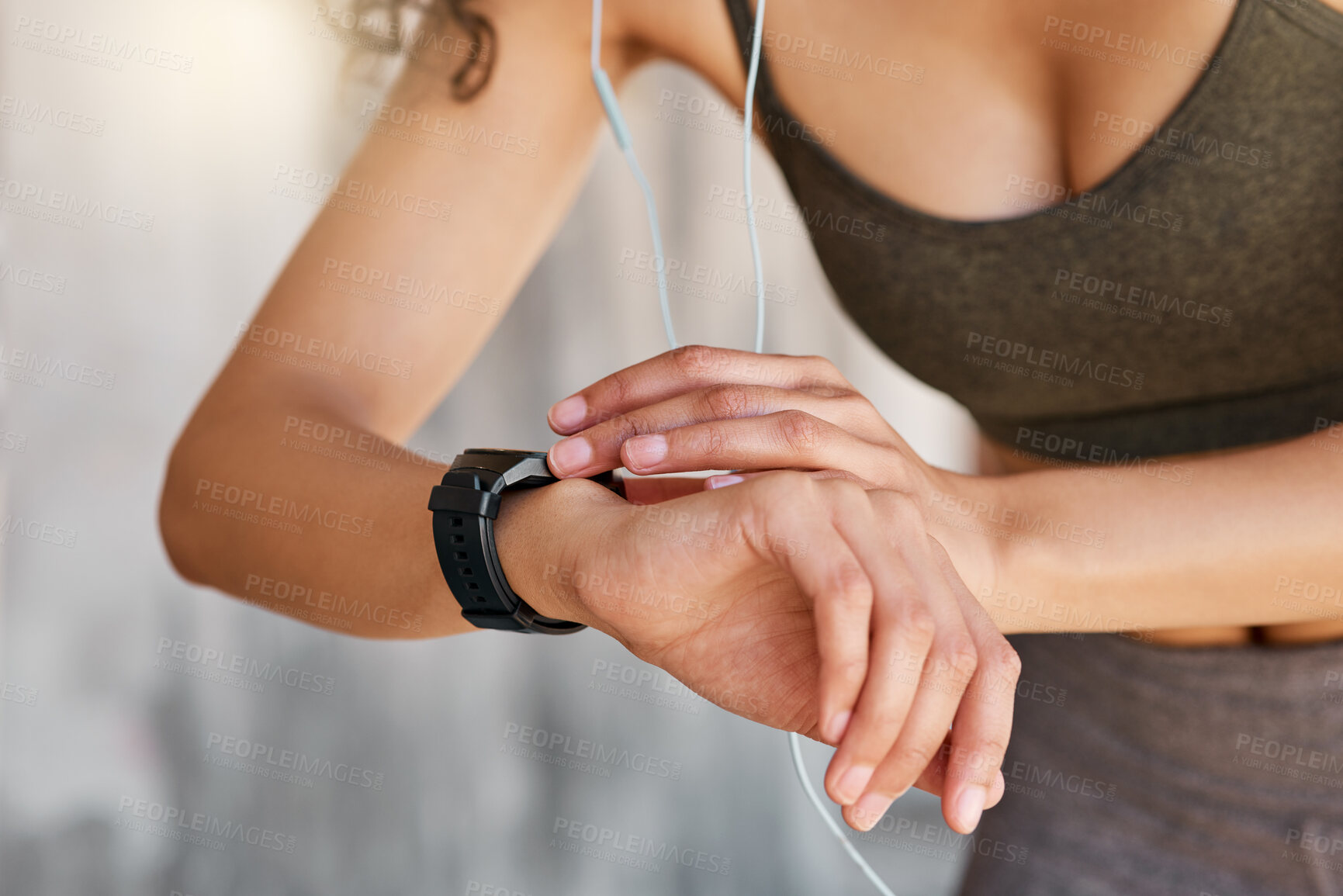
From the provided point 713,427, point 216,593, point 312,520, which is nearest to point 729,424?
point 713,427

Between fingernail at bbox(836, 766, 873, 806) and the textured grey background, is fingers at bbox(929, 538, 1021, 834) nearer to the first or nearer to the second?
fingernail at bbox(836, 766, 873, 806)

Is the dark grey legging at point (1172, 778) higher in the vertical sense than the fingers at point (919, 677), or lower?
lower

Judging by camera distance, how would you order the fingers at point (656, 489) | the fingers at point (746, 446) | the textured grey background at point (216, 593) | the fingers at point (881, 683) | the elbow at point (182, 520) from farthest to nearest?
1. the textured grey background at point (216, 593)
2. the elbow at point (182, 520)
3. the fingers at point (656, 489)
4. the fingers at point (746, 446)
5. the fingers at point (881, 683)

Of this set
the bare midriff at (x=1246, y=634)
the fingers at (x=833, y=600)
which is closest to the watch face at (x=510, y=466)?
the fingers at (x=833, y=600)

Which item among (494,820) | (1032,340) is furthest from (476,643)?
(1032,340)

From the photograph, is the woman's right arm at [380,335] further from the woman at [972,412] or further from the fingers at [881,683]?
the fingers at [881,683]

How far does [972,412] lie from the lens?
981mm

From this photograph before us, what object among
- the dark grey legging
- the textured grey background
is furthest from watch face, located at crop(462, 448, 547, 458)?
the textured grey background

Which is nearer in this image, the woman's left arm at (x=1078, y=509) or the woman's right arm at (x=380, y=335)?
the woman's left arm at (x=1078, y=509)

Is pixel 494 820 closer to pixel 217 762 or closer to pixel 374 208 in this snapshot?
pixel 217 762

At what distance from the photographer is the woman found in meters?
0.48

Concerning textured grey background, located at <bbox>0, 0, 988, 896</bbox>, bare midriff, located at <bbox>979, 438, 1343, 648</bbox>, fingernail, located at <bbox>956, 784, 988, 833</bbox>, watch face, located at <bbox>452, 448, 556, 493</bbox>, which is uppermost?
watch face, located at <bbox>452, 448, 556, 493</bbox>

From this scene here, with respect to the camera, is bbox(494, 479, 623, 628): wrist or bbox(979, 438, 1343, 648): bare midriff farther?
bbox(979, 438, 1343, 648): bare midriff

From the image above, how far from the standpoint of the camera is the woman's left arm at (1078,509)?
0.58m
